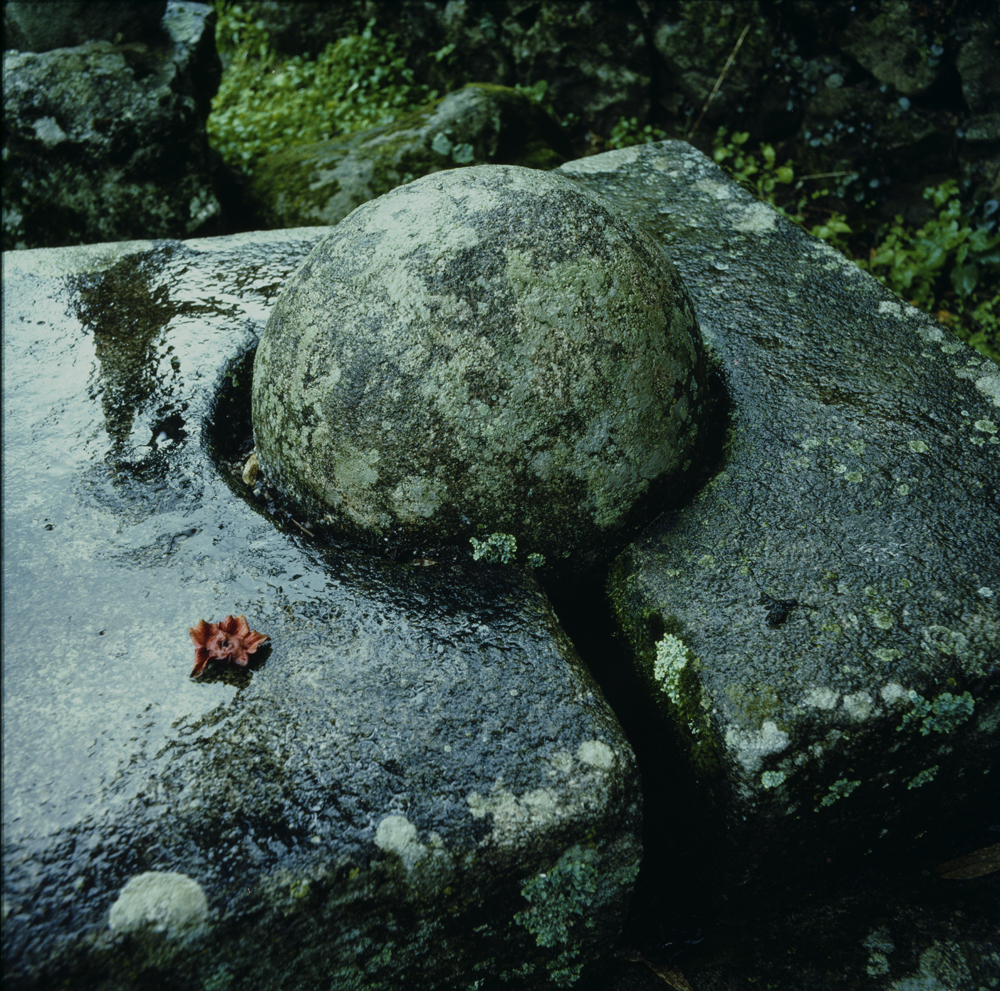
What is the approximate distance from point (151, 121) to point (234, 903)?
3.91 m

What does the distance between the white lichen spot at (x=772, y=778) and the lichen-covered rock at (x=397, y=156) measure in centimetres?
369

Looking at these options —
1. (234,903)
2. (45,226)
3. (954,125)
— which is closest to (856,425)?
(234,903)

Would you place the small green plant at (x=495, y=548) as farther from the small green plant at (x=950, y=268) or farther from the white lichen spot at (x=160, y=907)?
the small green plant at (x=950, y=268)

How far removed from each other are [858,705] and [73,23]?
16.4 feet

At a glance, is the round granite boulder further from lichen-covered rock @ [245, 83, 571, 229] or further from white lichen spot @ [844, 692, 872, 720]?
lichen-covered rock @ [245, 83, 571, 229]

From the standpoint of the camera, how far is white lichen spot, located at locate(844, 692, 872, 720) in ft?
5.11

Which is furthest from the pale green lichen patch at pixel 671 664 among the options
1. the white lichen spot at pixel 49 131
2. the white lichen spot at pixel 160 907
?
the white lichen spot at pixel 49 131

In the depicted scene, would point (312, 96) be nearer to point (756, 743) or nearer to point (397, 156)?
point (397, 156)

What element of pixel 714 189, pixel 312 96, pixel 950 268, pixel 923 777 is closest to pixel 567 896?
pixel 923 777

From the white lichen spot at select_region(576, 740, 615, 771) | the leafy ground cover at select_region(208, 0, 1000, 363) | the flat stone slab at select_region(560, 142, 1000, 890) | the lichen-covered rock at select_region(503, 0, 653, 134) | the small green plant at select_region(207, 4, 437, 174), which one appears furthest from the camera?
the small green plant at select_region(207, 4, 437, 174)

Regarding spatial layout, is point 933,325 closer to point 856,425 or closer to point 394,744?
point 856,425

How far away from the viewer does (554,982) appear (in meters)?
1.60

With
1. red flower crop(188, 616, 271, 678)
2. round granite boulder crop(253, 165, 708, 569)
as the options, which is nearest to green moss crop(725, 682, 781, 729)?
round granite boulder crop(253, 165, 708, 569)

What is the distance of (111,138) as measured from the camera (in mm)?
3645
